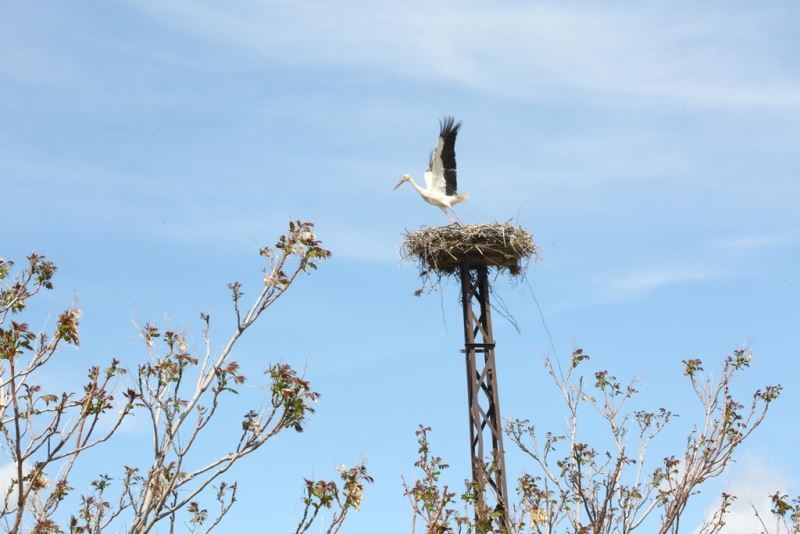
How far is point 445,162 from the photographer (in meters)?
12.0

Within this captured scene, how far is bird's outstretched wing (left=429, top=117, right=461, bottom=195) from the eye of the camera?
1170 centimetres

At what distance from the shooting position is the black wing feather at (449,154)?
38.3 ft

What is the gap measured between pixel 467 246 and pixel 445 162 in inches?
47.6

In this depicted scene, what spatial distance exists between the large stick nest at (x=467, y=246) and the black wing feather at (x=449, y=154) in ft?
2.74

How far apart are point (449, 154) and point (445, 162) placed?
12 centimetres

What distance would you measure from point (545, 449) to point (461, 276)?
242 cm

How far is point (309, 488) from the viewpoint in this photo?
5758 millimetres

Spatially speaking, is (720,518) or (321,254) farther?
(720,518)

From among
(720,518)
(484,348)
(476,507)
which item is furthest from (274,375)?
(484,348)

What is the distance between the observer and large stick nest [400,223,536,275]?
11297 millimetres

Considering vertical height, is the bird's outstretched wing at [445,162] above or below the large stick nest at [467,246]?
above

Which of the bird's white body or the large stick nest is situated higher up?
the bird's white body

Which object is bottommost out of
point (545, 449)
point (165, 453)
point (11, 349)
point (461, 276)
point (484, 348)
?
point (165, 453)

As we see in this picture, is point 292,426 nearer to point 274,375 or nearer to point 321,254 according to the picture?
point 274,375
